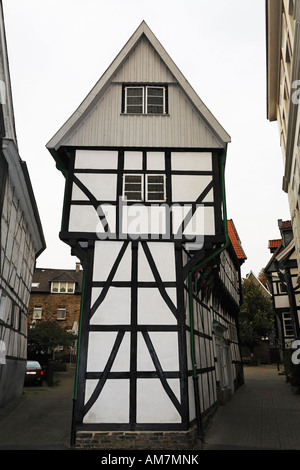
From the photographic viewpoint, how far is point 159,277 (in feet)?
34.8

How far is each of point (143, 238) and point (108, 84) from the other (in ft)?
18.2

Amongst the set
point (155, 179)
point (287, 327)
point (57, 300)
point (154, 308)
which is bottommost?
point (154, 308)

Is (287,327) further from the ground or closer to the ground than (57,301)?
closer to the ground

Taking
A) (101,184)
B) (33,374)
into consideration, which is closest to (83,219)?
(101,184)

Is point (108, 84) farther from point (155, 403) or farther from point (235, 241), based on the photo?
point (235, 241)

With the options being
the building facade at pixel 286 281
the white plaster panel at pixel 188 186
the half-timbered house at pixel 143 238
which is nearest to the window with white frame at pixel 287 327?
the building facade at pixel 286 281

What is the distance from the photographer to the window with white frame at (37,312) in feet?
123

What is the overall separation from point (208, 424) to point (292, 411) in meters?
4.94

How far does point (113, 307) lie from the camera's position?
10.3 m

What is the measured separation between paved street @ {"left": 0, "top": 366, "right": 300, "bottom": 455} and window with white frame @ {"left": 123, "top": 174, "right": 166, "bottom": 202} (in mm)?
6803

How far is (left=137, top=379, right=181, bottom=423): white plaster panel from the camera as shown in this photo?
30.7 feet

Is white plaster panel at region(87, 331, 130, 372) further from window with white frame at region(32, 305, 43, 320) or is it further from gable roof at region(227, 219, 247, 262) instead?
window with white frame at region(32, 305, 43, 320)

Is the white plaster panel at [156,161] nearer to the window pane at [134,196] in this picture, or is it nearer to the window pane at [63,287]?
the window pane at [134,196]

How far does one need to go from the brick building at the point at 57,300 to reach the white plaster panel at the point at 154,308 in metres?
28.6
